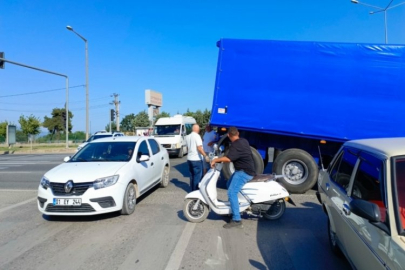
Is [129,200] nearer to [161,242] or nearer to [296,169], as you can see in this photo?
[161,242]

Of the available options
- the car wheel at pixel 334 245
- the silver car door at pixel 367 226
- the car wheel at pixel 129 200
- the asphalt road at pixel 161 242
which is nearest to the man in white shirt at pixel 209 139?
the asphalt road at pixel 161 242

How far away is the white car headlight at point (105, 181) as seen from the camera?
5.32 meters

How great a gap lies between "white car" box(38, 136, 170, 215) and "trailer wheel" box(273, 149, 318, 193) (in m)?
3.31

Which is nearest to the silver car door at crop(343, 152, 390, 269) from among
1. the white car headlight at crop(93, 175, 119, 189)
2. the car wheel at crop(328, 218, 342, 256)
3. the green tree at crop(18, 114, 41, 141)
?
the car wheel at crop(328, 218, 342, 256)

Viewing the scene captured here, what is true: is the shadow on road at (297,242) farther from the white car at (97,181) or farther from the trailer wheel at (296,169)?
the white car at (97,181)

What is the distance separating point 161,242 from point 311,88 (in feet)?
16.7

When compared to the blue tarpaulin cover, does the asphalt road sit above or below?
below

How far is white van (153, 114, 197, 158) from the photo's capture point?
1652 cm

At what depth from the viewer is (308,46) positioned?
7.28 metres

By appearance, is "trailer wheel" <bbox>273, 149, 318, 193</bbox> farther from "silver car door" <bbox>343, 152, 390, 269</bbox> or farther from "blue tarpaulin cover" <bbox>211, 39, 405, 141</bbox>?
"silver car door" <bbox>343, 152, 390, 269</bbox>

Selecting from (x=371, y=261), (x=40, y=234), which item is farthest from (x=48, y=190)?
(x=371, y=261)

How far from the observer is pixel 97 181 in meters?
5.34

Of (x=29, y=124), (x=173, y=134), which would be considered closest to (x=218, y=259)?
(x=173, y=134)

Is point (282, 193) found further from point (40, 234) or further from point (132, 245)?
point (40, 234)
